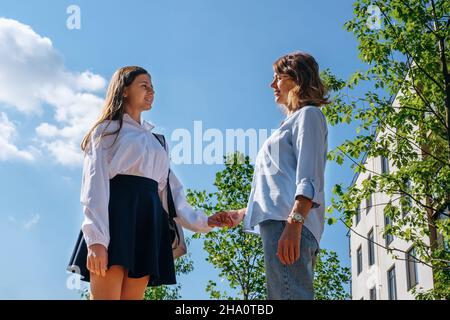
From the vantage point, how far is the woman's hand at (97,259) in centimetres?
373

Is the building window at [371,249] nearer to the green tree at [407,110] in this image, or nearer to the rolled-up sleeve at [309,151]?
the green tree at [407,110]

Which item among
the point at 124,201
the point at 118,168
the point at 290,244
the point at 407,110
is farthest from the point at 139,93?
the point at 407,110

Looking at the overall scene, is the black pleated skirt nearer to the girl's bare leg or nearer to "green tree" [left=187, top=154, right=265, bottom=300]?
the girl's bare leg

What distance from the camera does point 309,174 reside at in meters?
3.56

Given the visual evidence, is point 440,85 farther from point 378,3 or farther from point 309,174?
point 309,174

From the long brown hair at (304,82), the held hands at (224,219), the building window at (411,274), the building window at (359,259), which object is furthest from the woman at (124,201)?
the building window at (359,259)

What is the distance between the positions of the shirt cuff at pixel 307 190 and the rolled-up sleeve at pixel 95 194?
1.13 m

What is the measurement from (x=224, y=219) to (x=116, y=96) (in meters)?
1.19

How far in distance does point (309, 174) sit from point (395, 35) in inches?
452

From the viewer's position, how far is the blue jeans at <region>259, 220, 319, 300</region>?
11.0ft

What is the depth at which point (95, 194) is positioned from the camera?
3.90 meters

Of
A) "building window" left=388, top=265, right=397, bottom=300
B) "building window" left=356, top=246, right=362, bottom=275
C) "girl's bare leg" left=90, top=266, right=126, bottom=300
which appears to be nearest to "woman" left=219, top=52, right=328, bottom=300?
"girl's bare leg" left=90, top=266, right=126, bottom=300
